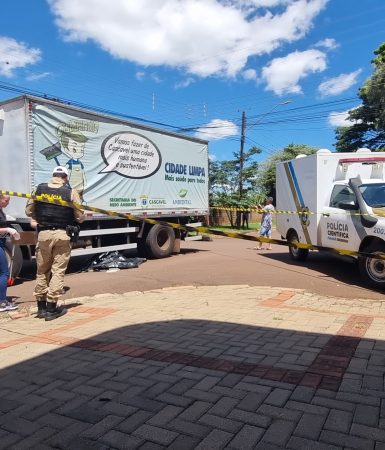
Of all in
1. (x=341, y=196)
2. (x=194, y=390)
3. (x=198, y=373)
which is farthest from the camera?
(x=341, y=196)

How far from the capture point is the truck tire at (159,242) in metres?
12.2

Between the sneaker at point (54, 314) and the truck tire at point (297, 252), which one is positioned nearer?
the sneaker at point (54, 314)

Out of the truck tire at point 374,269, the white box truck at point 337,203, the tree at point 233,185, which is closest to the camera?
the truck tire at point 374,269

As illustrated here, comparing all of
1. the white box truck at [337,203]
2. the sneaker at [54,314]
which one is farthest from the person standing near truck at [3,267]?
the white box truck at [337,203]

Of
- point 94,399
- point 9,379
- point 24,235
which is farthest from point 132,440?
point 24,235

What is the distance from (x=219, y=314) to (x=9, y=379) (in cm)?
274

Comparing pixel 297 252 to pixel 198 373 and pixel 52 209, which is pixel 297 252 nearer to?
pixel 52 209

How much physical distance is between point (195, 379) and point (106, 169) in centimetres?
794

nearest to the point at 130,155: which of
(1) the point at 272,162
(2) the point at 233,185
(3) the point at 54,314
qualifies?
(3) the point at 54,314

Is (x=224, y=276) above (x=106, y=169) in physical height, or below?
below

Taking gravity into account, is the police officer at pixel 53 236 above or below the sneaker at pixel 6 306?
above

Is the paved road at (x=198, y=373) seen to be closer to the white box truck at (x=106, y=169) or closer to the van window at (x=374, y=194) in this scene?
the van window at (x=374, y=194)

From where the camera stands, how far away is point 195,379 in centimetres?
366

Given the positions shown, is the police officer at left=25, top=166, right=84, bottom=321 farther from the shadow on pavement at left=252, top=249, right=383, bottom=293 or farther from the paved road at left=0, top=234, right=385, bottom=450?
the shadow on pavement at left=252, top=249, right=383, bottom=293
